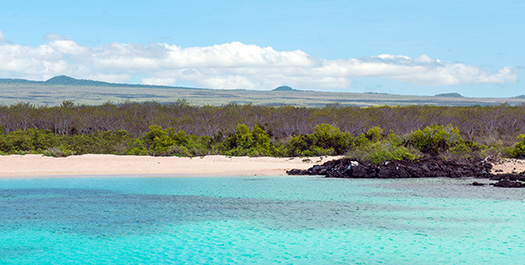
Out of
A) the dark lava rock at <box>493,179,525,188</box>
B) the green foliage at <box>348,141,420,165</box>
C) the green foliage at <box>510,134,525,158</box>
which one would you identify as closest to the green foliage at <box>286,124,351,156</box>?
the green foliage at <box>348,141,420,165</box>

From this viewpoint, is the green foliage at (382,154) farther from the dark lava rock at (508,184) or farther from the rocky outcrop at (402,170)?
the dark lava rock at (508,184)

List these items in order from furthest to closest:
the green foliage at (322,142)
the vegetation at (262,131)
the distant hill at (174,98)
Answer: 1. the distant hill at (174,98)
2. the green foliage at (322,142)
3. the vegetation at (262,131)

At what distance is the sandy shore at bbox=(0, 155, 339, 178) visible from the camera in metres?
28.3

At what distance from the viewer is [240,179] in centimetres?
2580

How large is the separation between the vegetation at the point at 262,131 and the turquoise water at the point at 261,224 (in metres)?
9.13

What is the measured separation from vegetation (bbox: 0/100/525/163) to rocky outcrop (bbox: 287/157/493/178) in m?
1.09

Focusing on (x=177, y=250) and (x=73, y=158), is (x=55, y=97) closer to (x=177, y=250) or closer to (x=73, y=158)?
(x=73, y=158)

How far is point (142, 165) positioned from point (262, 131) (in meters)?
9.01

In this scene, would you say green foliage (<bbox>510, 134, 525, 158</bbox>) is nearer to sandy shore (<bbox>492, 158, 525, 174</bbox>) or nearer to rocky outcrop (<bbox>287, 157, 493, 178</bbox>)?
sandy shore (<bbox>492, 158, 525, 174</bbox>)

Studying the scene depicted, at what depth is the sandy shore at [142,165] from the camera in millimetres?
28344

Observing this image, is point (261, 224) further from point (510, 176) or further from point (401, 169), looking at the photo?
point (510, 176)

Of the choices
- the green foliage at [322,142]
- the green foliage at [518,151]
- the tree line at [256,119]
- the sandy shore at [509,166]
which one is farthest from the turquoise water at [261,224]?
the tree line at [256,119]

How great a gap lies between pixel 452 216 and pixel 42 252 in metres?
10.0

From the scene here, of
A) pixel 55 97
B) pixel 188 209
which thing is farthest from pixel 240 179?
pixel 55 97
